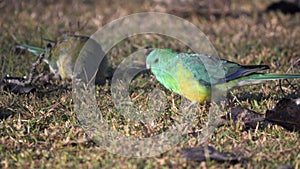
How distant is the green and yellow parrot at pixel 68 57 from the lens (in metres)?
5.00

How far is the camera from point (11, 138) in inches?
142

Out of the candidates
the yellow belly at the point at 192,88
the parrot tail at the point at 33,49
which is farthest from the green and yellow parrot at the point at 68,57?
the yellow belly at the point at 192,88

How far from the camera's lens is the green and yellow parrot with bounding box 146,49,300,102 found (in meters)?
4.09

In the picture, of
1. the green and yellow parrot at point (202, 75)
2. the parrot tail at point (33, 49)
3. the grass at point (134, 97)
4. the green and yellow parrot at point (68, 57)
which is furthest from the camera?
the parrot tail at point (33, 49)

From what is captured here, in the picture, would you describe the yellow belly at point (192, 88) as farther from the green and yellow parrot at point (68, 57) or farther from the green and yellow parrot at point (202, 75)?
the green and yellow parrot at point (68, 57)

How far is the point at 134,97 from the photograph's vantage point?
4.48m

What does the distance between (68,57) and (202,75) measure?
55.6 inches

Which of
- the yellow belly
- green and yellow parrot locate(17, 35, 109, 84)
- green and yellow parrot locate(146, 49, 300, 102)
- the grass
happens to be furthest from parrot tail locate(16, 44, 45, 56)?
the yellow belly

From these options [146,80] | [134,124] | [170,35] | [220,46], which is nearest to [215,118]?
[134,124]

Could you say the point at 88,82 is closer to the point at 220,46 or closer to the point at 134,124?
the point at 134,124

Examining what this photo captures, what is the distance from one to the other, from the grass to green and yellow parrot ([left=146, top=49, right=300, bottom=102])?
148mm

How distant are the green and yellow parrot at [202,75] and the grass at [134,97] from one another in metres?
0.15

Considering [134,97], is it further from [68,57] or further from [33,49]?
[33,49]

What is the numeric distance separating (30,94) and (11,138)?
2.96 feet
